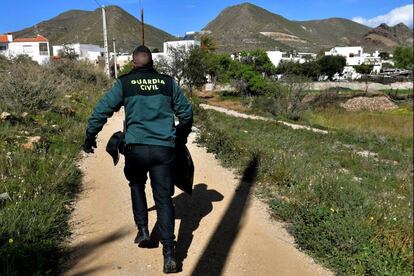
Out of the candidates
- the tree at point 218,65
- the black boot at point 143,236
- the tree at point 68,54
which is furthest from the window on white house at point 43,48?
the black boot at point 143,236

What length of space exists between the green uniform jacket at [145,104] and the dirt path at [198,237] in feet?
3.79

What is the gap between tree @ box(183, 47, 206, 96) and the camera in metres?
46.9

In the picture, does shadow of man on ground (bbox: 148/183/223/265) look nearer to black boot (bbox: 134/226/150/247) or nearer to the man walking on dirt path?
black boot (bbox: 134/226/150/247)

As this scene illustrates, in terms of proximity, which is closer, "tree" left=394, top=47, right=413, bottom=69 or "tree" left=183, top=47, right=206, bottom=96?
"tree" left=183, top=47, right=206, bottom=96

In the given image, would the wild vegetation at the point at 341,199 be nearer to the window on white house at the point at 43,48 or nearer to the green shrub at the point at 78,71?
the green shrub at the point at 78,71

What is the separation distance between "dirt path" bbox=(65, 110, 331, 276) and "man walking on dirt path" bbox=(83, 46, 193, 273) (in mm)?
458

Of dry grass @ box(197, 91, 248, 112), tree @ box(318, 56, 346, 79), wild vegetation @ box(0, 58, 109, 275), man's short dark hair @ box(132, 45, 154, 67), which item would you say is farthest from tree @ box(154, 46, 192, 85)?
tree @ box(318, 56, 346, 79)

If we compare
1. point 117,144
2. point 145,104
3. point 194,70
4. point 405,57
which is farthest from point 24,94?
point 405,57

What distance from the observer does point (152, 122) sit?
3799 millimetres

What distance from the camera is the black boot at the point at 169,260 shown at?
3.83 meters

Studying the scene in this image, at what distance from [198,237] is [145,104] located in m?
1.69

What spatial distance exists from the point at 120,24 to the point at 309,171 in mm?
182560

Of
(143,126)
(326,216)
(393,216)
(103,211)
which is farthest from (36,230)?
(393,216)

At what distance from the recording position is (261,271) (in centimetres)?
407
